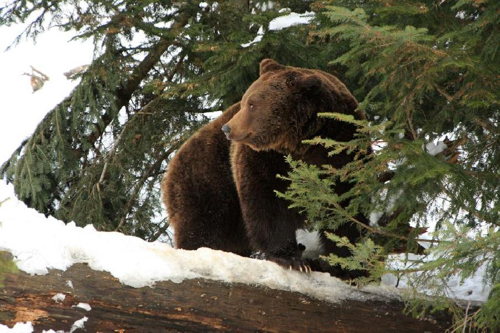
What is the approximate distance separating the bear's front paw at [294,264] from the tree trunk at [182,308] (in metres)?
0.46

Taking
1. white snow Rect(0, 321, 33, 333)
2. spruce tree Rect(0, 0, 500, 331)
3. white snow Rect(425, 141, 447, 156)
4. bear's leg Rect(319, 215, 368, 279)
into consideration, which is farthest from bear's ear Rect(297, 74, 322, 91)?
white snow Rect(0, 321, 33, 333)

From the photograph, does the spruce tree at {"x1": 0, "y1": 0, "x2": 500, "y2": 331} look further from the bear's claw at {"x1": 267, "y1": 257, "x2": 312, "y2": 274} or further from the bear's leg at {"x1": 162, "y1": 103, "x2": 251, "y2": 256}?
the bear's leg at {"x1": 162, "y1": 103, "x2": 251, "y2": 256}

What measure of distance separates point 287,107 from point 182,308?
1.92 m

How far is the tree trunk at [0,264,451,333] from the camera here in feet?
10.4

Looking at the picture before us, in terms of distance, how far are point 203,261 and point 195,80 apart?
2.61 metres

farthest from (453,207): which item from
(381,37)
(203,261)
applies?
(203,261)

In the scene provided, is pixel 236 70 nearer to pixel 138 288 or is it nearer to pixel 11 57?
pixel 138 288

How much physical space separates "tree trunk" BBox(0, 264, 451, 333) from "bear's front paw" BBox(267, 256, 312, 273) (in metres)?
0.46

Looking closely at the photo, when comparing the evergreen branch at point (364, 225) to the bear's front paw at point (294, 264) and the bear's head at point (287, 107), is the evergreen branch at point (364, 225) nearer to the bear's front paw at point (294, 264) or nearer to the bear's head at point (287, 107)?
the bear's front paw at point (294, 264)

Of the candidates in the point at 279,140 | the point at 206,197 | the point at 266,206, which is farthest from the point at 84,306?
the point at 206,197

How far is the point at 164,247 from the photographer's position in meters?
4.04

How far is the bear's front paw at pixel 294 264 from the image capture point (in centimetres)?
424

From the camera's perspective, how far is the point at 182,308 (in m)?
3.45

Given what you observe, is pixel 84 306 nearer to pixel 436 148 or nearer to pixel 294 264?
pixel 294 264
